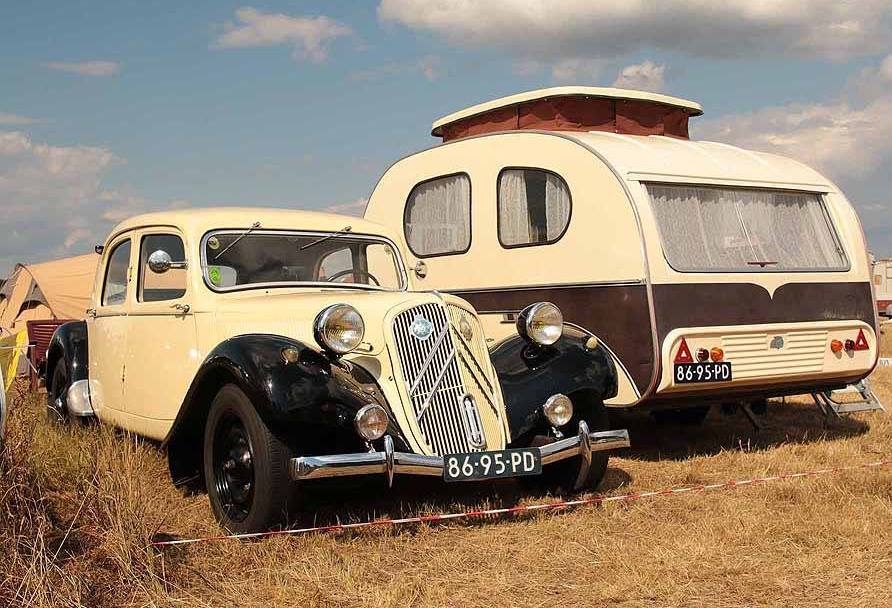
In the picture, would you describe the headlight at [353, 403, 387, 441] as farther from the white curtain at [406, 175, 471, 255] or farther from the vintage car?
the white curtain at [406, 175, 471, 255]

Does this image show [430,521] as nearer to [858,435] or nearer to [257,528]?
[257,528]

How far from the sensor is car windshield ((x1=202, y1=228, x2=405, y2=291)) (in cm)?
602

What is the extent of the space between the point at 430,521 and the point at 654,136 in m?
4.70

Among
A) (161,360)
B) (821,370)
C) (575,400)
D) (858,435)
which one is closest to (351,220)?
(161,360)

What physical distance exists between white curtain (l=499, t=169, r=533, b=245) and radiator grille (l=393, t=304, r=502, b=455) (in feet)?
8.58

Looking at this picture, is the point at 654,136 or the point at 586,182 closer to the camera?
the point at 586,182

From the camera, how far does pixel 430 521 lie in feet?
17.1

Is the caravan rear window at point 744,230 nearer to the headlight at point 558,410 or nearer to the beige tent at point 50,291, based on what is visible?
the headlight at point 558,410

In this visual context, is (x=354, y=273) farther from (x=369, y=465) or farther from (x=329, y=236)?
(x=369, y=465)

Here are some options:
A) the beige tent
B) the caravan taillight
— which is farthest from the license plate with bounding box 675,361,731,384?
the beige tent

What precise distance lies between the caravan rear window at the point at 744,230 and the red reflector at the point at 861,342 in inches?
21.5

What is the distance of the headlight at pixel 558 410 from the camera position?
548cm

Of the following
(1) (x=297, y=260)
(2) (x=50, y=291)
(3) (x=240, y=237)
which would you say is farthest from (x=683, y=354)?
(2) (x=50, y=291)

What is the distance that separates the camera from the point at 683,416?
8984 mm
